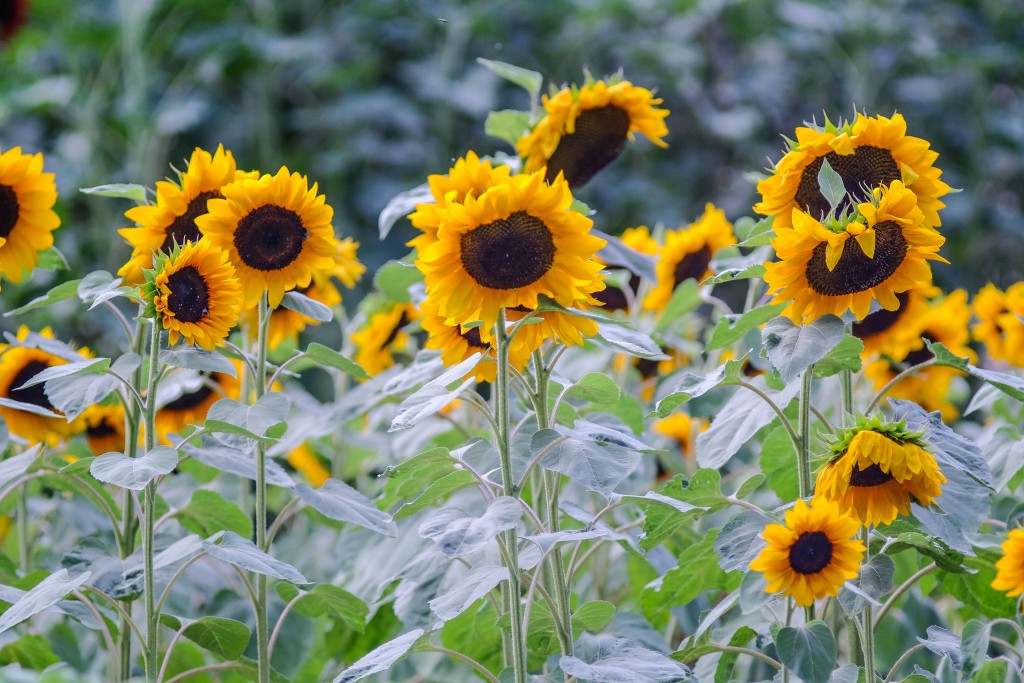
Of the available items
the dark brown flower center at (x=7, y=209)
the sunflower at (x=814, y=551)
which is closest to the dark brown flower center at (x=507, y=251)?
the sunflower at (x=814, y=551)

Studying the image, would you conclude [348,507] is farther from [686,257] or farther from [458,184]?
[686,257]

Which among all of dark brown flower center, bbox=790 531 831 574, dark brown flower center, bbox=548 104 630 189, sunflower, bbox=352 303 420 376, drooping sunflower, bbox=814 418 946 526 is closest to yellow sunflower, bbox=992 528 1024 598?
drooping sunflower, bbox=814 418 946 526

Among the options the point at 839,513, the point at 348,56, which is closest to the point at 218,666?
the point at 839,513

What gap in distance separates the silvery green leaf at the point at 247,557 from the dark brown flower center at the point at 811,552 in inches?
16.1

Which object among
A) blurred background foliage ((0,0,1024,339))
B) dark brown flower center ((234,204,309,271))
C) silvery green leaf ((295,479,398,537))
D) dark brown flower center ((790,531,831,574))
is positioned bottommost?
dark brown flower center ((790,531,831,574))

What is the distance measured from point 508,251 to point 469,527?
214 millimetres

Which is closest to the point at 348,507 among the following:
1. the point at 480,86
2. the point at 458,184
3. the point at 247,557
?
the point at 247,557

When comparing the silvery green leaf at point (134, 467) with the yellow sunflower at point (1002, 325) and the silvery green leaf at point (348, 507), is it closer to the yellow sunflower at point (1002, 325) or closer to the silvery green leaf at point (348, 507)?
the silvery green leaf at point (348, 507)

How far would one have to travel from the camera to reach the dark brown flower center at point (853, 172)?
107cm

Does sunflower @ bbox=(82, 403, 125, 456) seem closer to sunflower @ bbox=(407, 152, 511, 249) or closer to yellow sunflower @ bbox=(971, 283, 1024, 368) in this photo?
sunflower @ bbox=(407, 152, 511, 249)

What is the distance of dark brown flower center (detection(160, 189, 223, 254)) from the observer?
3.80 ft

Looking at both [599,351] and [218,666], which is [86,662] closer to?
[218,666]

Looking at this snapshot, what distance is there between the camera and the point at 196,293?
1.06 meters

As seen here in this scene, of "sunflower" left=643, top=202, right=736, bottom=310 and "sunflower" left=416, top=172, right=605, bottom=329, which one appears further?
"sunflower" left=643, top=202, right=736, bottom=310
